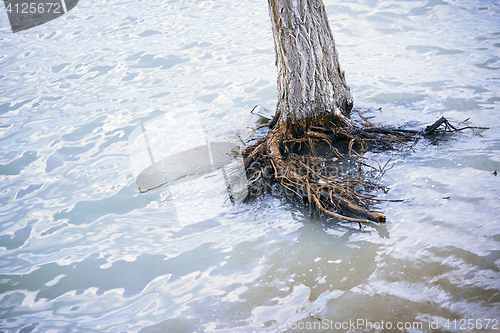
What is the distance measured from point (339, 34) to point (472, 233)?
526 cm

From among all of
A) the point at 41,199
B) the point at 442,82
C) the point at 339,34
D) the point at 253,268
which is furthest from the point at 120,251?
the point at 339,34

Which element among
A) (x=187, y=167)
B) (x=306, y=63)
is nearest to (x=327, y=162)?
(x=306, y=63)

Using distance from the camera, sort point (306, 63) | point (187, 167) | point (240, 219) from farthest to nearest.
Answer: point (187, 167) < point (306, 63) < point (240, 219)

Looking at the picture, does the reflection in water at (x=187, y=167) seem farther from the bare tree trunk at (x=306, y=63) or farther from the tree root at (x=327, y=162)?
the bare tree trunk at (x=306, y=63)

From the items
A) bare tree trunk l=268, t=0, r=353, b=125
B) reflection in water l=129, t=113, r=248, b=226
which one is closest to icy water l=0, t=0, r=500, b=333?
reflection in water l=129, t=113, r=248, b=226

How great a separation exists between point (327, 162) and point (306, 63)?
1095 millimetres

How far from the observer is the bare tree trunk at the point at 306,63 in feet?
10.8

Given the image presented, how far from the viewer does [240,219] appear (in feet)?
9.54

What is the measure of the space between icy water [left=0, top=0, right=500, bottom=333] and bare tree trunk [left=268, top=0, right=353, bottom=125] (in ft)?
2.69

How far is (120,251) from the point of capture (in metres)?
2.78

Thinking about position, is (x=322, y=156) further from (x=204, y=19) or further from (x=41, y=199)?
(x=204, y=19)

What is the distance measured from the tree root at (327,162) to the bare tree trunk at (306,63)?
0.54 ft

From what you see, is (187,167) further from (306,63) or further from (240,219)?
(306,63)

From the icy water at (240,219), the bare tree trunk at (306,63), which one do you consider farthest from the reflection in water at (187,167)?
the bare tree trunk at (306,63)
